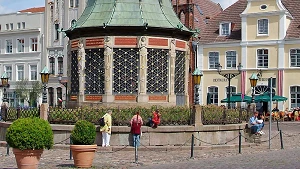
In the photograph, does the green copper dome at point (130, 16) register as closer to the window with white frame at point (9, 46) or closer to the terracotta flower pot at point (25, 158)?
the terracotta flower pot at point (25, 158)

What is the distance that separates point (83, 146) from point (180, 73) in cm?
1129

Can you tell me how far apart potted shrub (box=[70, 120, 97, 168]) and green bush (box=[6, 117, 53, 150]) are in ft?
4.28

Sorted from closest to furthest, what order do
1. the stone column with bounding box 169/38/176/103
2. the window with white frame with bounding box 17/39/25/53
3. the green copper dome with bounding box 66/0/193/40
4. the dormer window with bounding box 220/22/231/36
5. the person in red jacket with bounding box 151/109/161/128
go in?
the person in red jacket with bounding box 151/109/161/128 < the green copper dome with bounding box 66/0/193/40 < the stone column with bounding box 169/38/176/103 < the dormer window with bounding box 220/22/231/36 < the window with white frame with bounding box 17/39/25/53

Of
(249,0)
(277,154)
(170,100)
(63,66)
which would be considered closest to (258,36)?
(249,0)

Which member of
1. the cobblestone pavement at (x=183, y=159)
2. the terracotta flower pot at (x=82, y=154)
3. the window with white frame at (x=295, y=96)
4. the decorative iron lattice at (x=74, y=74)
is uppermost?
the decorative iron lattice at (x=74, y=74)

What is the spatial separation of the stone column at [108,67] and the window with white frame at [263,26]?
30.0 meters

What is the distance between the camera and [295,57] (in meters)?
51.8

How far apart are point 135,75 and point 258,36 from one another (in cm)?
2983

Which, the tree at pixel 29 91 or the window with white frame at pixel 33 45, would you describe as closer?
the tree at pixel 29 91

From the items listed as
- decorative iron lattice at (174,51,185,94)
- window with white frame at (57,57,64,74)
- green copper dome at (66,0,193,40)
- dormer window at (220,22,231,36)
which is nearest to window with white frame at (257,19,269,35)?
dormer window at (220,22,231,36)

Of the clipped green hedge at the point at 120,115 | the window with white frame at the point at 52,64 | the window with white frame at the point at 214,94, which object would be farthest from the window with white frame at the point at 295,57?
the clipped green hedge at the point at 120,115

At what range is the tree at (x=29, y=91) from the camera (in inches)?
2594

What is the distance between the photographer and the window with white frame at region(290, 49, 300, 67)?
51.5 metres

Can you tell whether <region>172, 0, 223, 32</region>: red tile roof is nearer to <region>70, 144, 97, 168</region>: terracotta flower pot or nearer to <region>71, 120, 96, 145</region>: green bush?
<region>71, 120, 96, 145</region>: green bush
